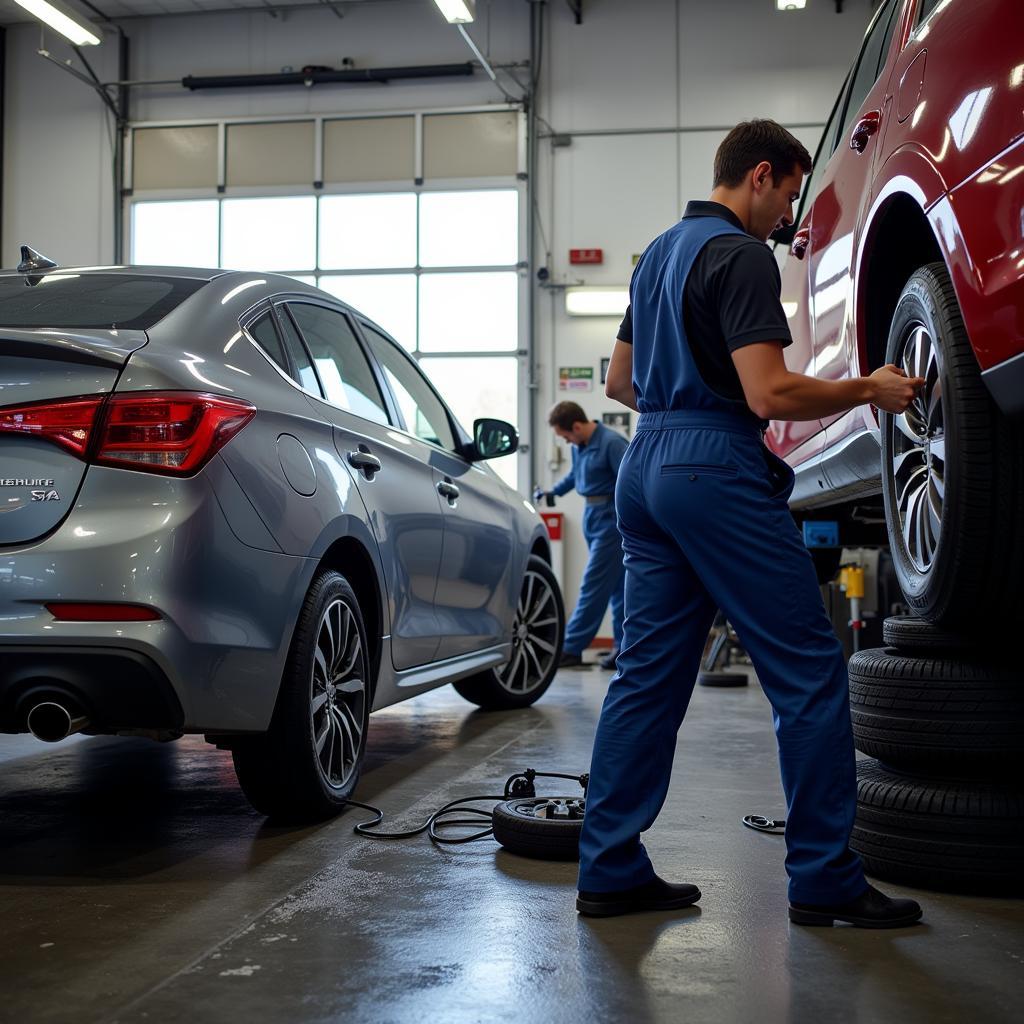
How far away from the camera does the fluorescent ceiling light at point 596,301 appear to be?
1151 centimetres

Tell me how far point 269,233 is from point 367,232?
3.37ft

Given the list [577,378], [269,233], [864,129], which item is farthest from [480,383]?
[864,129]

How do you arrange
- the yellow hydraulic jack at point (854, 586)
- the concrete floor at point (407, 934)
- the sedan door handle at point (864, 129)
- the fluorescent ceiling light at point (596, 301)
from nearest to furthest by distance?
the concrete floor at point (407, 934) → the sedan door handle at point (864, 129) → the yellow hydraulic jack at point (854, 586) → the fluorescent ceiling light at point (596, 301)

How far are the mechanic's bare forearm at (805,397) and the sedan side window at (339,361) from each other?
1.58m

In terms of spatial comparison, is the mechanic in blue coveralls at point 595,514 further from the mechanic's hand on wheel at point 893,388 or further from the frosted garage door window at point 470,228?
the mechanic's hand on wheel at point 893,388

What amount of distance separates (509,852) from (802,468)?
1823mm

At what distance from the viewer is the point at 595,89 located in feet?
38.8

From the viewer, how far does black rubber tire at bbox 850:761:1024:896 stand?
2.40 m

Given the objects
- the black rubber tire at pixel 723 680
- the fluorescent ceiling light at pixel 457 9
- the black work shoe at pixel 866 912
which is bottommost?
the black rubber tire at pixel 723 680

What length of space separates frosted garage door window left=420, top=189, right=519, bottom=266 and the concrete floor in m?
8.89

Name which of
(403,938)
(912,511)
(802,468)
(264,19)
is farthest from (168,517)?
(264,19)

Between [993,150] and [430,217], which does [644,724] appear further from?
[430,217]

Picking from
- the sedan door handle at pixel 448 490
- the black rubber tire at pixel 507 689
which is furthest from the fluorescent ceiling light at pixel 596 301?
the sedan door handle at pixel 448 490

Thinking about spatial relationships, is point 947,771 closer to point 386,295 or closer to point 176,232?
point 386,295
